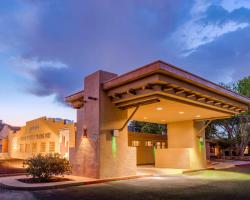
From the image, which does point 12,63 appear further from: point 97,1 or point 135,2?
point 135,2

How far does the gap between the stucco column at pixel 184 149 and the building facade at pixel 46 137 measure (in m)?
6.91

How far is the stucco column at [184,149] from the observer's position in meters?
15.7

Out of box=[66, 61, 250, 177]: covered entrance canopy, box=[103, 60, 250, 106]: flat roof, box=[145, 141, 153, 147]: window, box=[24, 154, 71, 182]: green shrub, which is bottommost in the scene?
box=[24, 154, 71, 182]: green shrub

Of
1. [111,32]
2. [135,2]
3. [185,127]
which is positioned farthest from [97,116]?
[111,32]

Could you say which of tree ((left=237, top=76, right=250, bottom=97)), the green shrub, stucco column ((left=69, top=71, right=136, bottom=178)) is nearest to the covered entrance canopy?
stucco column ((left=69, top=71, right=136, bottom=178))

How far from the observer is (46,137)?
76.6 ft

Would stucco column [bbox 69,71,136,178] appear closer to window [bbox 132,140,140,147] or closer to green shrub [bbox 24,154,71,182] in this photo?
green shrub [bbox 24,154,71,182]

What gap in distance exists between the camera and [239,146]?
2817 cm

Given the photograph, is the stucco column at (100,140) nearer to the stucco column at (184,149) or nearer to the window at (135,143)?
the stucco column at (184,149)

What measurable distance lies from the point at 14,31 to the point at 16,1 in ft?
7.71

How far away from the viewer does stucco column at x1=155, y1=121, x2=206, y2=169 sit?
15.7m

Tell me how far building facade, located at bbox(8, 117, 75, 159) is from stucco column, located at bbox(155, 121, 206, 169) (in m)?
6.91

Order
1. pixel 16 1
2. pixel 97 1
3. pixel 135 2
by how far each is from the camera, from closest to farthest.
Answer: pixel 16 1, pixel 97 1, pixel 135 2

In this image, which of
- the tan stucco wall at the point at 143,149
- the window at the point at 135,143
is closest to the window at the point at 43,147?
the tan stucco wall at the point at 143,149
